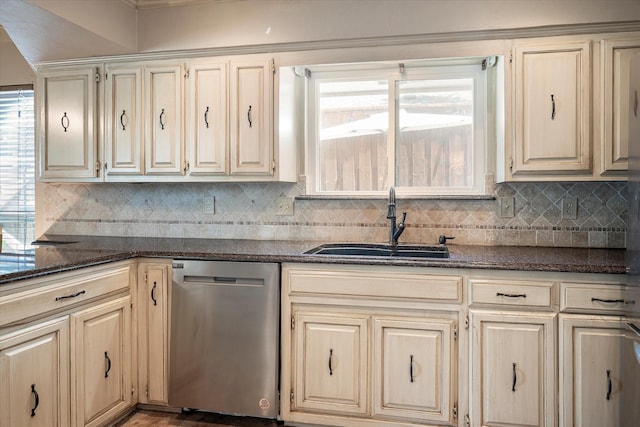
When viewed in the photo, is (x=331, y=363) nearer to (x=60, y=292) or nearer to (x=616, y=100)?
(x=60, y=292)

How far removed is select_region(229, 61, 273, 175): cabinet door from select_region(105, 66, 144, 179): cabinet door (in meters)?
0.61

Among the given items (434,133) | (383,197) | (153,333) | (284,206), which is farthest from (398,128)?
→ (153,333)

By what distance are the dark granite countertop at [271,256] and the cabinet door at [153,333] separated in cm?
12

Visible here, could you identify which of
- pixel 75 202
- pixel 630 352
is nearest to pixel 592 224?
pixel 630 352

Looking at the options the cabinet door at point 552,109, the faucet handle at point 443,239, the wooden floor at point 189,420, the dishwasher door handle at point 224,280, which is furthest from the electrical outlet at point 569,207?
the wooden floor at point 189,420

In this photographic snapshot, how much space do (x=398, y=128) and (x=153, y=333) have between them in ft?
6.14

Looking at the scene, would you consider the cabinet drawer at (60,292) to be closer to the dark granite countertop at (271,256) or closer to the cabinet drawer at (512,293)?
the dark granite countertop at (271,256)

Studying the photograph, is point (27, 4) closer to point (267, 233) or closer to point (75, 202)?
point (75, 202)

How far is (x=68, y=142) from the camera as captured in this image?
287 cm

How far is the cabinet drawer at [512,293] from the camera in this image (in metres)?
1.99

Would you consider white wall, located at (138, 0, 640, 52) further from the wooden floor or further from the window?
the wooden floor

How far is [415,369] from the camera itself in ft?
6.96

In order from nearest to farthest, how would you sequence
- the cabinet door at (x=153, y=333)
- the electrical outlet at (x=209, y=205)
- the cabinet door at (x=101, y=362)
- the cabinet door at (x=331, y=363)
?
the cabinet door at (x=101, y=362), the cabinet door at (x=331, y=363), the cabinet door at (x=153, y=333), the electrical outlet at (x=209, y=205)

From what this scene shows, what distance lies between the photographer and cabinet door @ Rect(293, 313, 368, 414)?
218 centimetres
